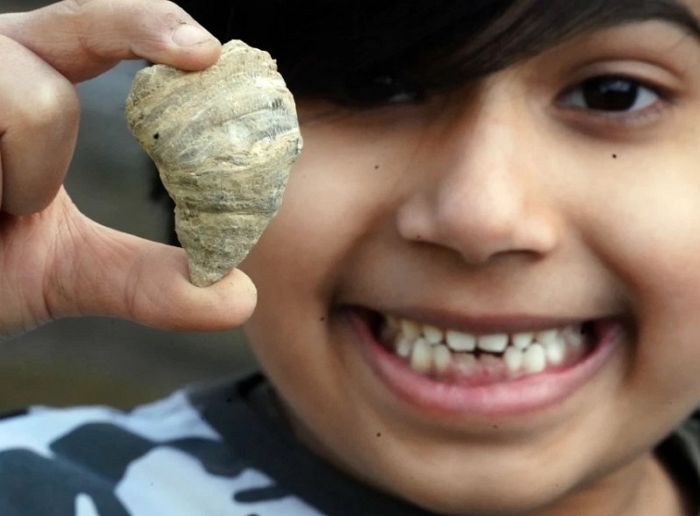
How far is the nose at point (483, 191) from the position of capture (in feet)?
2.49

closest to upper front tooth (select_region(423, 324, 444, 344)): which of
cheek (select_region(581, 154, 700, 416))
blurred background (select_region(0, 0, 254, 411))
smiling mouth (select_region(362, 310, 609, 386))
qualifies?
smiling mouth (select_region(362, 310, 609, 386))

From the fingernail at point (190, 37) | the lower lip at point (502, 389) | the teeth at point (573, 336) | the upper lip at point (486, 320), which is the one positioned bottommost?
the lower lip at point (502, 389)

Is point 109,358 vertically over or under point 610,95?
under

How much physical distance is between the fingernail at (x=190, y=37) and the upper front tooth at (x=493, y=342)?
369 mm

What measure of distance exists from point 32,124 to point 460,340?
1.22ft

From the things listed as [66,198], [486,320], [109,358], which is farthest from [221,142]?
[109,358]

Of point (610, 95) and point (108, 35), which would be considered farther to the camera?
point (610, 95)

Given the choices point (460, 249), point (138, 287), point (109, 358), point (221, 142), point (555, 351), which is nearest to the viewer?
point (221, 142)

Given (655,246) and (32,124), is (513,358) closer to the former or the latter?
(655,246)

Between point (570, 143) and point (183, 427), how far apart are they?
0.46m

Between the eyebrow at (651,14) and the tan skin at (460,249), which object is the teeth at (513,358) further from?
the eyebrow at (651,14)

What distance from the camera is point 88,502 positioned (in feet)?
3.07

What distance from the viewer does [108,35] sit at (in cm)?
64

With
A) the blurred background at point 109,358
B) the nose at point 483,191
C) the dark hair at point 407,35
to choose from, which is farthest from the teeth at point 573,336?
the blurred background at point 109,358
